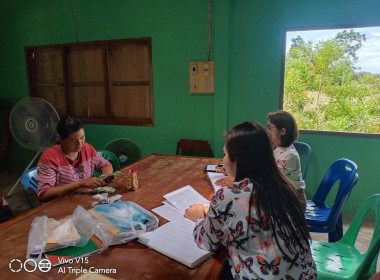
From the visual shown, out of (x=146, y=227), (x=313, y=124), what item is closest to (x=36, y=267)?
(x=146, y=227)

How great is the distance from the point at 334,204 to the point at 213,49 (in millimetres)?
2077

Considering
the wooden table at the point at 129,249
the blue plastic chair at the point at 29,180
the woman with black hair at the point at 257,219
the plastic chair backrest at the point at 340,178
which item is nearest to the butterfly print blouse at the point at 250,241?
the woman with black hair at the point at 257,219

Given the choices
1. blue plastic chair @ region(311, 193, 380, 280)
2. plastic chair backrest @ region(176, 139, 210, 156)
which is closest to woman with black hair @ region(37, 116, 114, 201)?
blue plastic chair @ region(311, 193, 380, 280)

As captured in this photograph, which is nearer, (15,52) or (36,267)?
(36,267)

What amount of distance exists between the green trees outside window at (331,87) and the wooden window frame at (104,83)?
162 centimetres

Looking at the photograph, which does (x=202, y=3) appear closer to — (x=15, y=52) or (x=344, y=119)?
(x=344, y=119)

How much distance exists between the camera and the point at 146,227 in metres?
1.25

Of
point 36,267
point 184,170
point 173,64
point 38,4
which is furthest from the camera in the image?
point 38,4

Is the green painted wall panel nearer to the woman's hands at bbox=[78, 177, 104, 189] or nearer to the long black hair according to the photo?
the woman's hands at bbox=[78, 177, 104, 189]

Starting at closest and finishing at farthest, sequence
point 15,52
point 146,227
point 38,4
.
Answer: point 146,227, point 38,4, point 15,52

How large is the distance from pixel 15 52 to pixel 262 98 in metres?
3.58

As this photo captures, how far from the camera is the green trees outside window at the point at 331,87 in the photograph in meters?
2.85

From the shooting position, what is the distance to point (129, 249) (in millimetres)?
1123

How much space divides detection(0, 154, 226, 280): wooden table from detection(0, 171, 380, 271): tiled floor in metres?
1.52
